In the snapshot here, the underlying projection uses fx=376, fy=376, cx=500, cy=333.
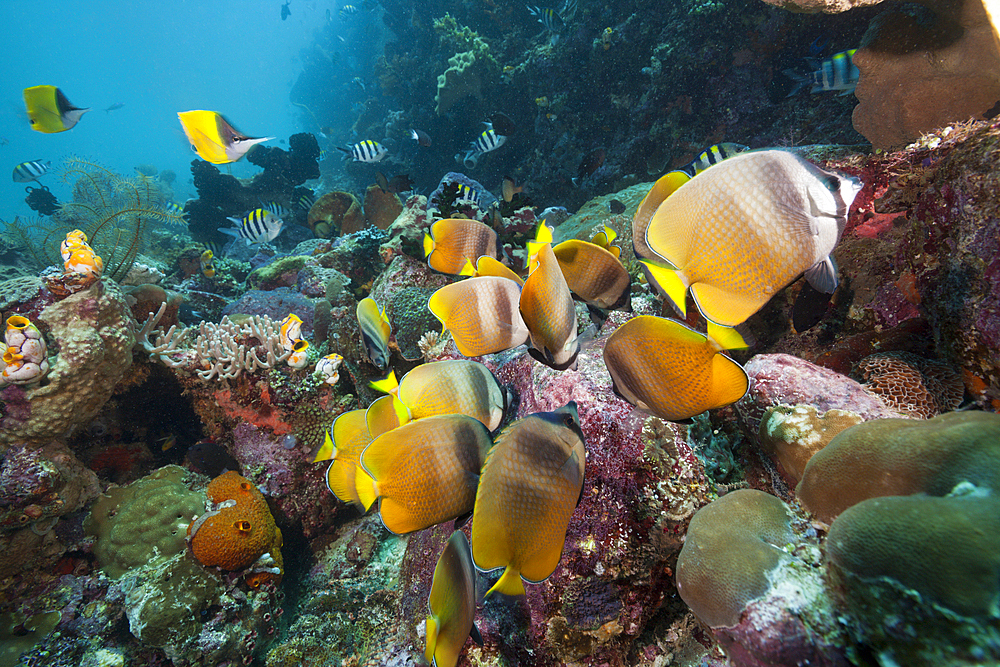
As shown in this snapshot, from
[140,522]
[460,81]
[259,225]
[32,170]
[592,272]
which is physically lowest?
[140,522]

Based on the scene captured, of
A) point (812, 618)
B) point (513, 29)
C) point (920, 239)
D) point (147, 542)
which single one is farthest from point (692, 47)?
point (147, 542)

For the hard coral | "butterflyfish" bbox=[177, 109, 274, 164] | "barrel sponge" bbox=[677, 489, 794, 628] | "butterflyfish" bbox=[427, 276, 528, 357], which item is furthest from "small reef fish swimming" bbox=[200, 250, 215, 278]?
the hard coral

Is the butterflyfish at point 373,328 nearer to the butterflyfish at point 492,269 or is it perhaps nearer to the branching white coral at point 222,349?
the butterflyfish at point 492,269

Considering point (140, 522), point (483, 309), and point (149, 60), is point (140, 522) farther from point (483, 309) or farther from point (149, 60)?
point (149, 60)

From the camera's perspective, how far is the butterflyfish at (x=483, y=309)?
1.55 m

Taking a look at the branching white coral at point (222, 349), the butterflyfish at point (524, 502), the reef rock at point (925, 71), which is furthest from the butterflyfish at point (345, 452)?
the reef rock at point (925, 71)

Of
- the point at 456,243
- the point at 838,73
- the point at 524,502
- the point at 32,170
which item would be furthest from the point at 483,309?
the point at 32,170

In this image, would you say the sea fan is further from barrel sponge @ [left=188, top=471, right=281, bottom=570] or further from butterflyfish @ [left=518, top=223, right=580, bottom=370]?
butterflyfish @ [left=518, top=223, right=580, bottom=370]

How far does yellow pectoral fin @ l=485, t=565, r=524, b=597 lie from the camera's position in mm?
1116

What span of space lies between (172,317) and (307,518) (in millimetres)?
3194

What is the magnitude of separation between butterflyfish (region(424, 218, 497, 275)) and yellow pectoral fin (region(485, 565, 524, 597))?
1.73 meters

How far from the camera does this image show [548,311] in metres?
1.30

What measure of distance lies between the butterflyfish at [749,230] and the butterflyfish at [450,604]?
1.20 metres

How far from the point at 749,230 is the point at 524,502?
38.7 inches
